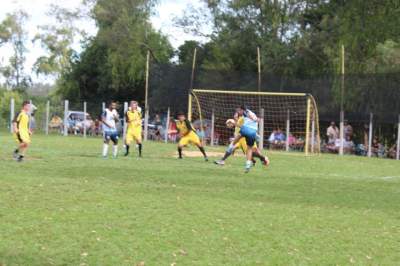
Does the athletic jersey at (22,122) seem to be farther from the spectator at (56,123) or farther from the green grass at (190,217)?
the spectator at (56,123)

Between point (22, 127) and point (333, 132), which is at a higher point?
point (333, 132)

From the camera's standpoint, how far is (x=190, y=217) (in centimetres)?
978

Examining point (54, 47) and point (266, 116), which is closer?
point (266, 116)

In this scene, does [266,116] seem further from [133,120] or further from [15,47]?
[15,47]

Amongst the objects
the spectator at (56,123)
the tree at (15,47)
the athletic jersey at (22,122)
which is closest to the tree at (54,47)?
the tree at (15,47)

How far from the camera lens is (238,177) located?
16.0 metres

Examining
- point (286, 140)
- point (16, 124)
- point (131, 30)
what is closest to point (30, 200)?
point (16, 124)

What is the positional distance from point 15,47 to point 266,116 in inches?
1986

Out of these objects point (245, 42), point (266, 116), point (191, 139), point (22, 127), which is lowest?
point (191, 139)

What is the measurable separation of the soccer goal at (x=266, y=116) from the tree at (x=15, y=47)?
46.1 metres

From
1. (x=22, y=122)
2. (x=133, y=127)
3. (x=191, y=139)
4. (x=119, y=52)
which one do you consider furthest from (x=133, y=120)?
(x=119, y=52)

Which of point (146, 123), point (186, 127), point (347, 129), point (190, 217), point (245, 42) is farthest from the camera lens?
point (245, 42)

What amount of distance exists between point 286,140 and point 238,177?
51.4ft

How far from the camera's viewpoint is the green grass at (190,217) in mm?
7586
